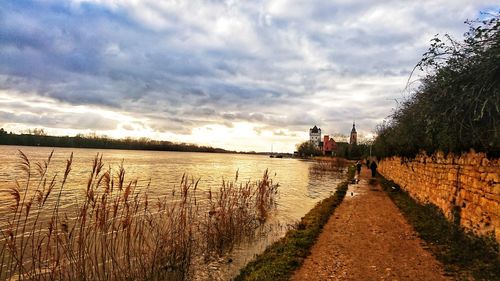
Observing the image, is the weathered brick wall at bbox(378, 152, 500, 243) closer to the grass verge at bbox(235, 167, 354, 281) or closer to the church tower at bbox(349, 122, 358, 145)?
the grass verge at bbox(235, 167, 354, 281)

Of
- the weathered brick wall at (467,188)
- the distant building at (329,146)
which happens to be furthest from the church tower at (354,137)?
the weathered brick wall at (467,188)

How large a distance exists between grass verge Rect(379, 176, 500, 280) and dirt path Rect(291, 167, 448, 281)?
0.26 meters

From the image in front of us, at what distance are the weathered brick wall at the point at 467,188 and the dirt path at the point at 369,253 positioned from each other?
1.30 m

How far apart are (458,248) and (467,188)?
1.73 meters

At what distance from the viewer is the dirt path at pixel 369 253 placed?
6832mm

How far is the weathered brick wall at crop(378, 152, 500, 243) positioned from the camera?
23.8 feet

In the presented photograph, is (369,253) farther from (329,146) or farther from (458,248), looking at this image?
(329,146)

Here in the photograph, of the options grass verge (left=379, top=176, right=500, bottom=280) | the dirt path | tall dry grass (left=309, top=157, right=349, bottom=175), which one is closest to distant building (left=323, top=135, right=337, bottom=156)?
tall dry grass (left=309, top=157, right=349, bottom=175)

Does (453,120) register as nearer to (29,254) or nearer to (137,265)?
(137,265)

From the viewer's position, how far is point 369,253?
27.2 feet

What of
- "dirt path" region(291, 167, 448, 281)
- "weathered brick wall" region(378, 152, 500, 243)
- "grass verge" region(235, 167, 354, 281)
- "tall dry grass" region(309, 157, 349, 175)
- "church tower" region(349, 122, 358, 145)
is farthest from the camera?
"church tower" region(349, 122, 358, 145)

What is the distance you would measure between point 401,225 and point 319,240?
11.5 ft

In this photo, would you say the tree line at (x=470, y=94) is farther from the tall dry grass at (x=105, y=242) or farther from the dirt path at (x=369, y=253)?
the tall dry grass at (x=105, y=242)

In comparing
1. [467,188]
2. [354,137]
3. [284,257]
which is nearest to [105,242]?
[284,257]
